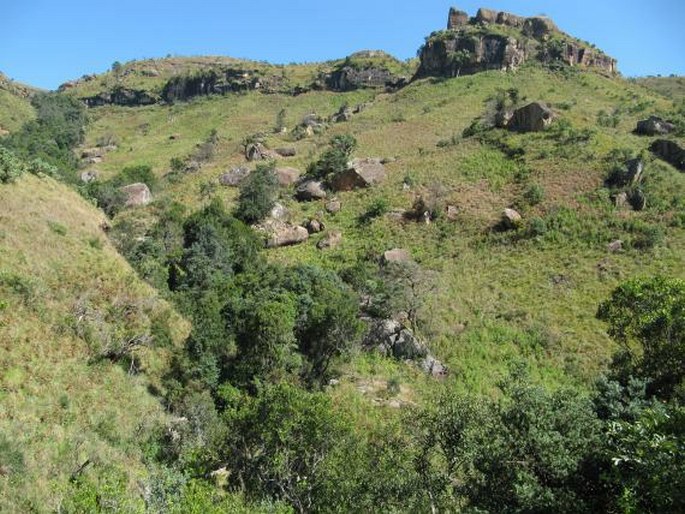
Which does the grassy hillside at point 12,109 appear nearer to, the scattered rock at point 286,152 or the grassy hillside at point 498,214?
the grassy hillside at point 498,214

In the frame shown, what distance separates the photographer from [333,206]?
4925cm

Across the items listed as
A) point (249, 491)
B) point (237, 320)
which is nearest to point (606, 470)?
point (249, 491)

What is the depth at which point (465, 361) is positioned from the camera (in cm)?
2812

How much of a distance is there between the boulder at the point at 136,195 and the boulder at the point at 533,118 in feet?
127

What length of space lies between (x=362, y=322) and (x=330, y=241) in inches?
675

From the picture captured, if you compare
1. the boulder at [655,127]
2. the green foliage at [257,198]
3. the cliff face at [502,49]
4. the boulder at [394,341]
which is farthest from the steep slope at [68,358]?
the cliff face at [502,49]

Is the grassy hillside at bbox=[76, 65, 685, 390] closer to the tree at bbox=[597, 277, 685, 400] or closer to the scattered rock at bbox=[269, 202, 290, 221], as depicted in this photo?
the scattered rock at bbox=[269, 202, 290, 221]

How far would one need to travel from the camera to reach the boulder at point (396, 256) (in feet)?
121

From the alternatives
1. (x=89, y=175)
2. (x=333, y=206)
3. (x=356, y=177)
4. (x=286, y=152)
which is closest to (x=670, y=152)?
(x=356, y=177)

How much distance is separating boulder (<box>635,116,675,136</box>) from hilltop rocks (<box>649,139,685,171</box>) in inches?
255

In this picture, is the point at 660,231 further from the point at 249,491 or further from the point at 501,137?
the point at 249,491

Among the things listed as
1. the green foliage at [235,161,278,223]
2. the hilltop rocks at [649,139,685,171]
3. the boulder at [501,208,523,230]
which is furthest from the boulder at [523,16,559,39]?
the green foliage at [235,161,278,223]

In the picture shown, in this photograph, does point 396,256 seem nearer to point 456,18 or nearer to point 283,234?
point 283,234

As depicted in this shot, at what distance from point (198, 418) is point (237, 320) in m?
5.10
